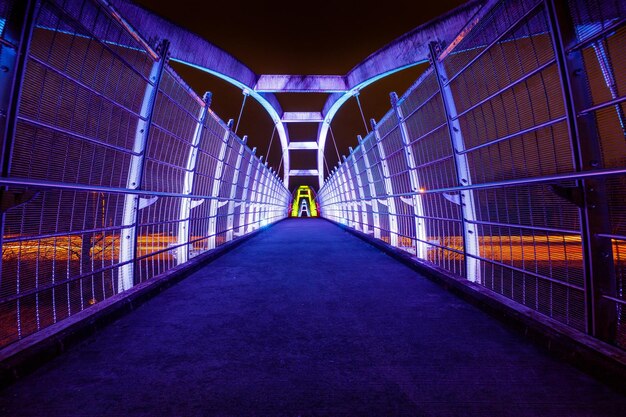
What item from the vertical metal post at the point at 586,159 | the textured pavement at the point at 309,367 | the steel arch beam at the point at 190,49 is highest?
the steel arch beam at the point at 190,49

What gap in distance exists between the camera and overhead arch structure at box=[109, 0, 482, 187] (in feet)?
30.5

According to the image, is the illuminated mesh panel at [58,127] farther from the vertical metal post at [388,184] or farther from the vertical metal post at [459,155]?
the vertical metal post at [388,184]

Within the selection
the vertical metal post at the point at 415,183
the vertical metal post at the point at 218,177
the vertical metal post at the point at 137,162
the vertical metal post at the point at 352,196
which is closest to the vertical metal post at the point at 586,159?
the vertical metal post at the point at 415,183

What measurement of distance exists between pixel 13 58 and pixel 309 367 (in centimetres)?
281

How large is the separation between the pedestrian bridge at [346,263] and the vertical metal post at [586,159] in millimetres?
10

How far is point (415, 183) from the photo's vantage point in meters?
5.39

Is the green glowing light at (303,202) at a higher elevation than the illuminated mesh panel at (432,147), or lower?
higher

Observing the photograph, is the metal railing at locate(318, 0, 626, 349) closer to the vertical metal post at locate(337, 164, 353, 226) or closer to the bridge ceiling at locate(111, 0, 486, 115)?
the bridge ceiling at locate(111, 0, 486, 115)

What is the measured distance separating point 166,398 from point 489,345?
1903mm

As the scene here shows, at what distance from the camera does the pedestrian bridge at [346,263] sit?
157cm

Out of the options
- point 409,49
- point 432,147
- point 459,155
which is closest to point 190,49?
point 409,49

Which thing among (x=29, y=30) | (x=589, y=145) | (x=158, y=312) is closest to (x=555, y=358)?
(x=589, y=145)

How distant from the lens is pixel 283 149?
37.0 metres

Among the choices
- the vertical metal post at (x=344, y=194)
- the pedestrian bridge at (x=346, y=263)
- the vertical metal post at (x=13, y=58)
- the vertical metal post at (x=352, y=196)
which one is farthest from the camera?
the vertical metal post at (x=344, y=194)
